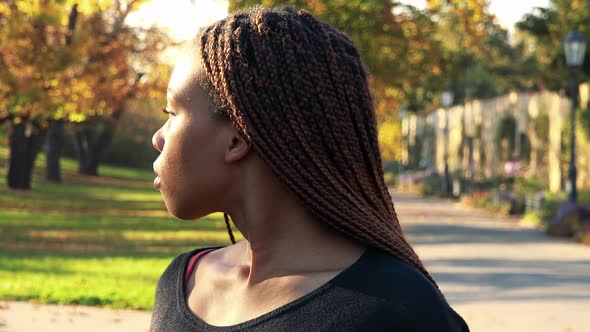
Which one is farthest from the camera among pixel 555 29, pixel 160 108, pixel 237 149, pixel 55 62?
pixel 555 29

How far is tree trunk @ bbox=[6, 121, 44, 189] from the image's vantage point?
33475mm

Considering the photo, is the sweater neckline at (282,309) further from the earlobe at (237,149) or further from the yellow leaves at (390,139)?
the yellow leaves at (390,139)

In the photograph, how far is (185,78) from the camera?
187 cm

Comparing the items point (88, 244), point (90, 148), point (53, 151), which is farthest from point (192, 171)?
point (90, 148)

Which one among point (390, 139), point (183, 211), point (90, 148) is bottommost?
point (390, 139)

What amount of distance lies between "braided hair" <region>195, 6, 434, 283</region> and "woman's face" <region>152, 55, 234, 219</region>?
4 centimetres

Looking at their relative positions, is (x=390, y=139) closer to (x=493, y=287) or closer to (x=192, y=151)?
(x=493, y=287)

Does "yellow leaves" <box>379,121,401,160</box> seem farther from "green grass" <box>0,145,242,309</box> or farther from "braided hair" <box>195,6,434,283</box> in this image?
"braided hair" <box>195,6,434,283</box>

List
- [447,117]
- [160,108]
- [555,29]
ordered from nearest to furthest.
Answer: [160,108]
[555,29]
[447,117]

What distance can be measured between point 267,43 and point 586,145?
26414 millimetres

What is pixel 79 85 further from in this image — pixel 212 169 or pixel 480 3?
pixel 212 169

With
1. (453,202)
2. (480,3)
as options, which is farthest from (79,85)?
(453,202)

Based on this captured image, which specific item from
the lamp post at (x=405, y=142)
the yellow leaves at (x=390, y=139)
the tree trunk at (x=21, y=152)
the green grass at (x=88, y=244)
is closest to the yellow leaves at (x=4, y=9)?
the green grass at (x=88, y=244)

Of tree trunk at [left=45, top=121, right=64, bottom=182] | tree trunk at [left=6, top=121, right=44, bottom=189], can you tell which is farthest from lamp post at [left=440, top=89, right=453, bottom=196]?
tree trunk at [left=45, top=121, right=64, bottom=182]
